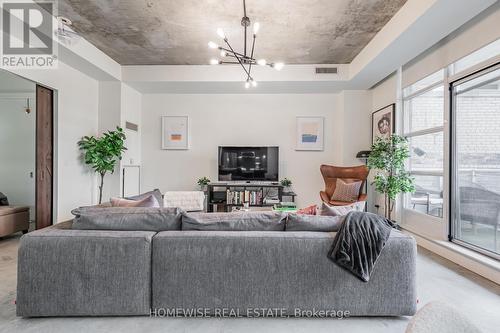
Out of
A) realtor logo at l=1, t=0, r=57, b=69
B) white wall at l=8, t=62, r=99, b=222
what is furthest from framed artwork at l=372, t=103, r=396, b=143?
white wall at l=8, t=62, r=99, b=222

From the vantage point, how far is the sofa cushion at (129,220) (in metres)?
1.98

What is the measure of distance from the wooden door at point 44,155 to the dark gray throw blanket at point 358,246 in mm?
4188

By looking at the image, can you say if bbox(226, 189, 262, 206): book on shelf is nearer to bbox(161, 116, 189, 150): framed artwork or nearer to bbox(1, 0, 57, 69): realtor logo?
bbox(161, 116, 189, 150): framed artwork

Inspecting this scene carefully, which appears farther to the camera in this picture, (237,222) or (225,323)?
(237,222)

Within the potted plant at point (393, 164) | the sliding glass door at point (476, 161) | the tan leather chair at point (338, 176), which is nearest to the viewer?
the sliding glass door at point (476, 161)

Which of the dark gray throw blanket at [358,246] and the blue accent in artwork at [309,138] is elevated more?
the blue accent in artwork at [309,138]

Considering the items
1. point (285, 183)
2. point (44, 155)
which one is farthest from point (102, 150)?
point (285, 183)

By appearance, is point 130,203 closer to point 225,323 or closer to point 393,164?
point 225,323

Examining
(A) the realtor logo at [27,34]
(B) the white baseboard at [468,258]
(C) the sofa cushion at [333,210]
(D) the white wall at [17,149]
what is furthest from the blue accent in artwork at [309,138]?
(D) the white wall at [17,149]

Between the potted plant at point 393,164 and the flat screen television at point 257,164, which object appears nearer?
the potted plant at point 393,164

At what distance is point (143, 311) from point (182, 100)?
4.64 metres

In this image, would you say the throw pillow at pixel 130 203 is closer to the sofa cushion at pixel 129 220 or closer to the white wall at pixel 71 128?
the sofa cushion at pixel 129 220

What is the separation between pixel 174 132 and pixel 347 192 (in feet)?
12.3

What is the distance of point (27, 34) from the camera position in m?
3.34
